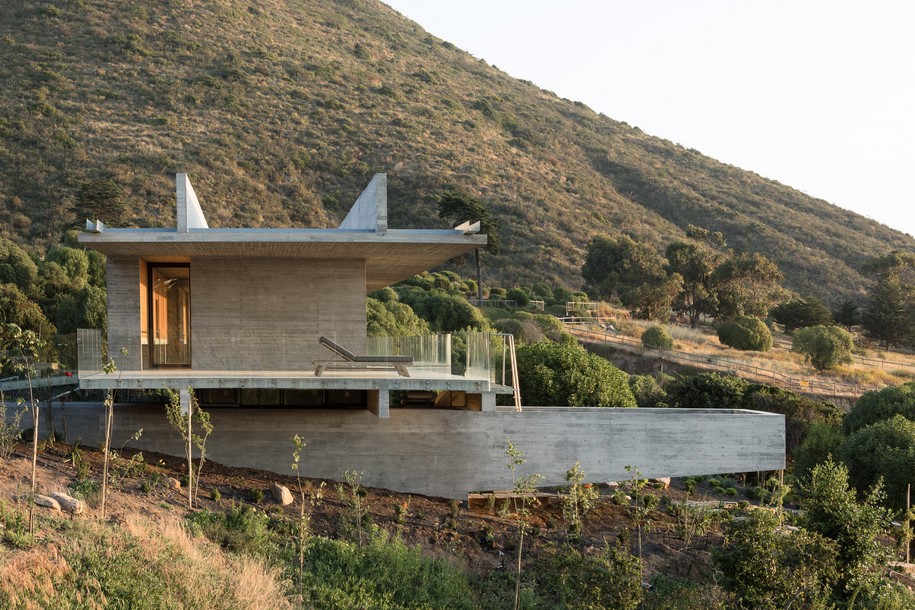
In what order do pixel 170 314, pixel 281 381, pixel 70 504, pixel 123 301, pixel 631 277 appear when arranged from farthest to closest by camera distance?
pixel 631 277, pixel 170 314, pixel 123 301, pixel 281 381, pixel 70 504

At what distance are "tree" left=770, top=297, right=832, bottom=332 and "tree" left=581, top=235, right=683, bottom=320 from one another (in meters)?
7.04

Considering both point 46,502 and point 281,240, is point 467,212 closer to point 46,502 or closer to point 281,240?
point 281,240

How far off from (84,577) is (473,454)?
9.82 m

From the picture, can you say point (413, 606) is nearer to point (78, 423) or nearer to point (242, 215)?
point (78, 423)

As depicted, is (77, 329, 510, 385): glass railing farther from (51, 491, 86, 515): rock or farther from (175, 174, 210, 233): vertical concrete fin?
(51, 491, 86, 515): rock

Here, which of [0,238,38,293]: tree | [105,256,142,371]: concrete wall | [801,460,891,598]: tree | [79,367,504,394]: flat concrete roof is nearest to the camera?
[801,460,891,598]: tree

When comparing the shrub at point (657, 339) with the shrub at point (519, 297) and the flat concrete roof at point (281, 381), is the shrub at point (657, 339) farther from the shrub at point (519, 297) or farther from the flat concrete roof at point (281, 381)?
the flat concrete roof at point (281, 381)

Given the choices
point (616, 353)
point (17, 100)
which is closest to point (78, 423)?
point (616, 353)

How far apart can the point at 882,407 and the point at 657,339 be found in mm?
22537

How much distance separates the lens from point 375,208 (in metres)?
17.0

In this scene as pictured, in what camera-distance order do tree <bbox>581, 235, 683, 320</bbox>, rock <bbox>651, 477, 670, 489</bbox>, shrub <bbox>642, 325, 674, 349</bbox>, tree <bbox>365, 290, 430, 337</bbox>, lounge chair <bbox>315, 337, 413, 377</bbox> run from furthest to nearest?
tree <bbox>581, 235, 683, 320</bbox>
shrub <bbox>642, 325, 674, 349</bbox>
tree <bbox>365, 290, 430, 337</bbox>
rock <bbox>651, 477, 670, 489</bbox>
lounge chair <bbox>315, 337, 413, 377</bbox>

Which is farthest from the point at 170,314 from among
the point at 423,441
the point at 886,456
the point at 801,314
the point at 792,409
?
the point at 801,314

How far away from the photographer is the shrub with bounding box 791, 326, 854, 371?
145ft

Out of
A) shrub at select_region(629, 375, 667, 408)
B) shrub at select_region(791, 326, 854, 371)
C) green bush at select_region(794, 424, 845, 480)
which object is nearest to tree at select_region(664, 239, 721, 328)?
shrub at select_region(791, 326, 854, 371)
